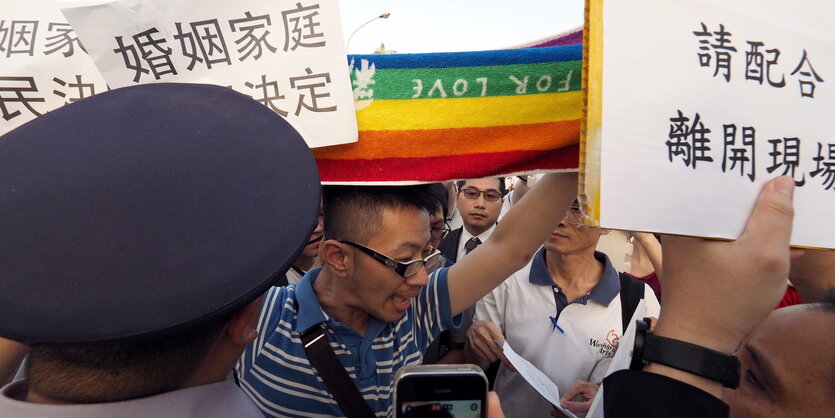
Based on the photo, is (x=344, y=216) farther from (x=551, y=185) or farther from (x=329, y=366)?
(x=551, y=185)

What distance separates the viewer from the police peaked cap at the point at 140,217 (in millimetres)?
633

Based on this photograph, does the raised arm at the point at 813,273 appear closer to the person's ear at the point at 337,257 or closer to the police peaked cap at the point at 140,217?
the person's ear at the point at 337,257

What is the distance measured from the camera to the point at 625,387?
3.08 ft

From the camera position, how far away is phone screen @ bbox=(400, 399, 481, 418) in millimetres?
1086

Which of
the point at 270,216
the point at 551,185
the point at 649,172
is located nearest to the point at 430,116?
the point at 551,185

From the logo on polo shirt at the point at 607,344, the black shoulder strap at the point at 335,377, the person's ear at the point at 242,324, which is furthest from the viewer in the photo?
the logo on polo shirt at the point at 607,344

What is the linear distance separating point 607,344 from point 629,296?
0.31m

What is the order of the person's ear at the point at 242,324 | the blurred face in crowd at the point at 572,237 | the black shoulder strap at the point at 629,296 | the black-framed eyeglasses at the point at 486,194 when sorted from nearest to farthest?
the person's ear at the point at 242,324 → the black shoulder strap at the point at 629,296 → the blurred face in crowd at the point at 572,237 → the black-framed eyeglasses at the point at 486,194

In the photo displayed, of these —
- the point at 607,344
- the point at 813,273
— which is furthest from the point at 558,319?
the point at 813,273

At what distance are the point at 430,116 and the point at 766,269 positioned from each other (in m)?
0.90

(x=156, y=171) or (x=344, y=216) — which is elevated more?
(x=156, y=171)

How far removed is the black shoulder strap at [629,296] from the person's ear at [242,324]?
2075mm

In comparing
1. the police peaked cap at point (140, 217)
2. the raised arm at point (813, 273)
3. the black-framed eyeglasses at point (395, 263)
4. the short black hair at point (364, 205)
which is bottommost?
the raised arm at point (813, 273)

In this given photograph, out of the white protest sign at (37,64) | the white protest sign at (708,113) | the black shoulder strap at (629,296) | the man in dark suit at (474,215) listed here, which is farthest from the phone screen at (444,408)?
the man in dark suit at (474,215)
